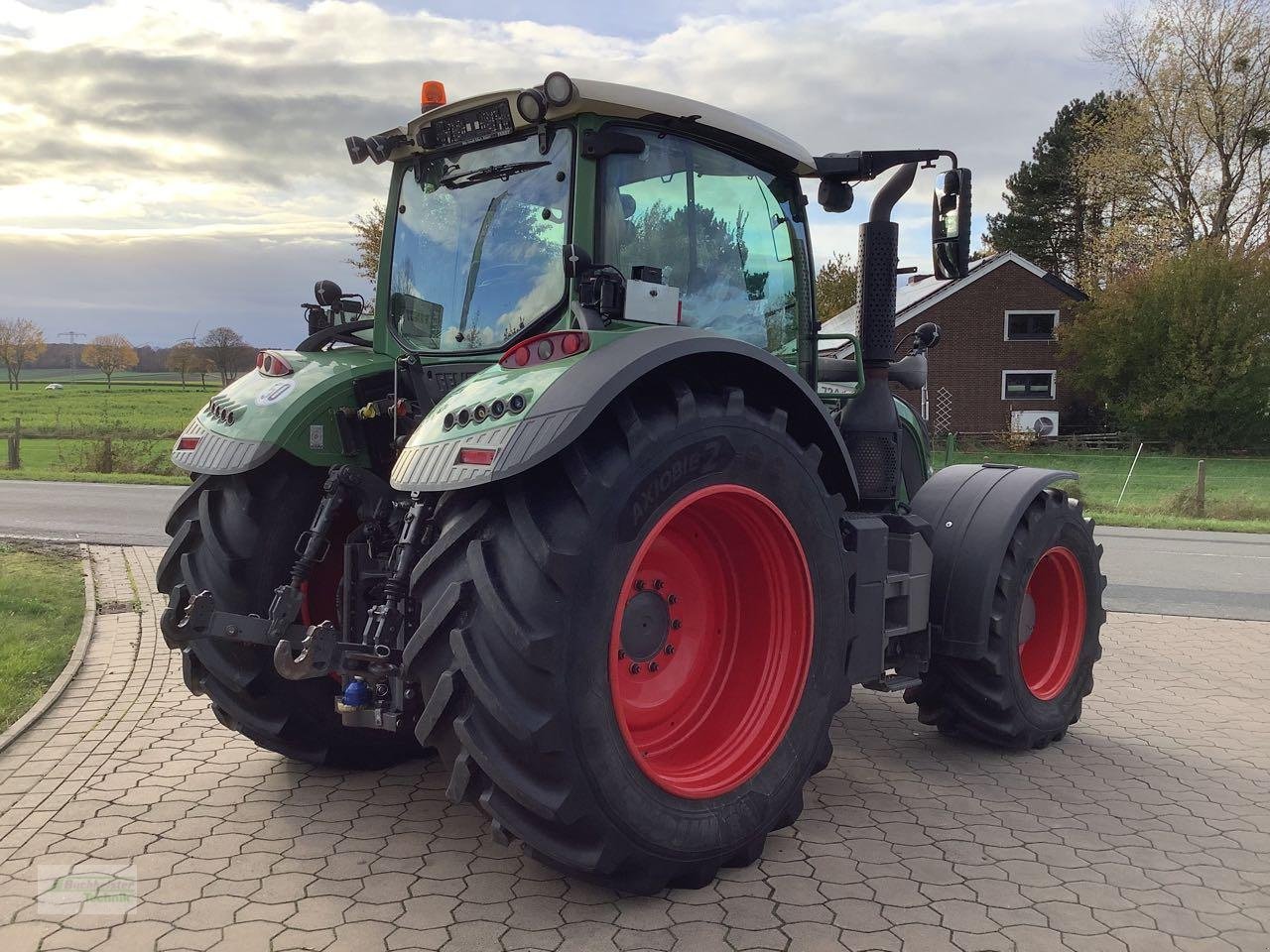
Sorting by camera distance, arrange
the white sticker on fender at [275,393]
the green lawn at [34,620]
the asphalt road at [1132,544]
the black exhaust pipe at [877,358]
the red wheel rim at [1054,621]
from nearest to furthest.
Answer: the white sticker on fender at [275,393]
the black exhaust pipe at [877,358]
the red wheel rim at [1054,621]
the green lawn at [34,620]
the asphalt road at [1132,544]

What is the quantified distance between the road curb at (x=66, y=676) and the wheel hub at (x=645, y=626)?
3190 millimetres

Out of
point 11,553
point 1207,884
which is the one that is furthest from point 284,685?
point 11,553

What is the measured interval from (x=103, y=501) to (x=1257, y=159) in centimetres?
3891

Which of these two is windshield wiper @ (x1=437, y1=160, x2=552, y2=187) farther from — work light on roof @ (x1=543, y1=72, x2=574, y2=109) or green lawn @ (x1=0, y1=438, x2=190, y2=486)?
green lawn @ (x1=0, y1=438, x2=190, y2=486)

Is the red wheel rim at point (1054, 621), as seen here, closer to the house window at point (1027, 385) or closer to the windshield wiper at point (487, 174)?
the windshield wiper at point (487, 174)

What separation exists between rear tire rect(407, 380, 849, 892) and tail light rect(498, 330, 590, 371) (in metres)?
0.26

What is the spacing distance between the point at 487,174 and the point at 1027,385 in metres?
41.9

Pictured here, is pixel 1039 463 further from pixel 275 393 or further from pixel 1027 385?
pixel 275 393

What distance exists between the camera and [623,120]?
380 cm

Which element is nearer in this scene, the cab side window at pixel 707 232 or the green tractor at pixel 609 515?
the green tractor at pixel 609 515

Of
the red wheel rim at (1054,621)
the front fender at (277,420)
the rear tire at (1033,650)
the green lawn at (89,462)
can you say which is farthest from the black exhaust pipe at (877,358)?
the green lawn at (89,462)

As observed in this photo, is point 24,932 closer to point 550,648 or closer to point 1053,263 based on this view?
point 550,648

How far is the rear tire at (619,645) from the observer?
2.88 m

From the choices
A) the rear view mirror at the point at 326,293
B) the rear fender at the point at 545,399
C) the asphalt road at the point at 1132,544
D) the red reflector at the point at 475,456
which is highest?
the rear view mirror at the point at 326,293
